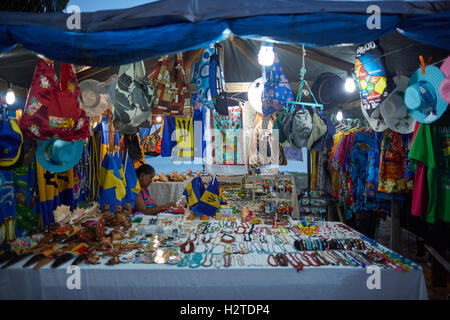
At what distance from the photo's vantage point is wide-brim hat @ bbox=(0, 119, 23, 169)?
2031 millimetres

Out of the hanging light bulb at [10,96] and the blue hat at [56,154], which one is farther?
the hanging light bulb at [10,96]

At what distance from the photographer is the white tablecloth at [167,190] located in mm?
6543

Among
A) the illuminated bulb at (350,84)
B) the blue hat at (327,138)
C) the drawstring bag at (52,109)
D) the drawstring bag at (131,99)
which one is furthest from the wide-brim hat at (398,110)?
the drawstring bag at (52,109)

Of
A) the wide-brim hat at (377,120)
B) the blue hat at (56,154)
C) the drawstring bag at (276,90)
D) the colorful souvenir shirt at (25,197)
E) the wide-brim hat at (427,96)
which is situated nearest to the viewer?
the wide-brim hat at (427,96)

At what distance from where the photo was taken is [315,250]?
Answer: 2383 mm

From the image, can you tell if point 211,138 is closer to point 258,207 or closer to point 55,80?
point 258,207

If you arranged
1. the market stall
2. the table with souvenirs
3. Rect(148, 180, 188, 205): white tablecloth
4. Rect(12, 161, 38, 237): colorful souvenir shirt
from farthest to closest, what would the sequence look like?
Rect(148, 180, 188, 205): white tablecloth < Rect(12, 161, 38, 237): colorful souvenir shirt < the table with souvenirs < the market stall

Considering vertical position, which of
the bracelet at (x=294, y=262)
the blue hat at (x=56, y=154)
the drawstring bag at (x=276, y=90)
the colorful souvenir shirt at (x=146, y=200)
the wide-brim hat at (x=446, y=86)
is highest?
the drawstring bag at (x=276, y=90)

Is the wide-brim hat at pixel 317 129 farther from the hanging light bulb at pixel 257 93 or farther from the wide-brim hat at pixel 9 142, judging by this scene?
the wide-brim hat at pixel 9 142

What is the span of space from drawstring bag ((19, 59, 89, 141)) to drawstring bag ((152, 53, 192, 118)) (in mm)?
974

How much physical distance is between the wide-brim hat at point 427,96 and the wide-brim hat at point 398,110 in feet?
0.48

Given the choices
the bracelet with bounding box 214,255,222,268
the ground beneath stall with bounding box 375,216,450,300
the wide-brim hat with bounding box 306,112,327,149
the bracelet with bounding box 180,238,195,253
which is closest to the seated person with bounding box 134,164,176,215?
the bracelet with bounding box 180,238,195,253

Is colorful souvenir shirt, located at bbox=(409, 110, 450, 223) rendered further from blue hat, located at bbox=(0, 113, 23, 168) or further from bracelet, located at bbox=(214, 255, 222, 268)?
blue hat, located at bbox=(0, 113, 23, 168)

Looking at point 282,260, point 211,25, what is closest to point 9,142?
point 211,25
